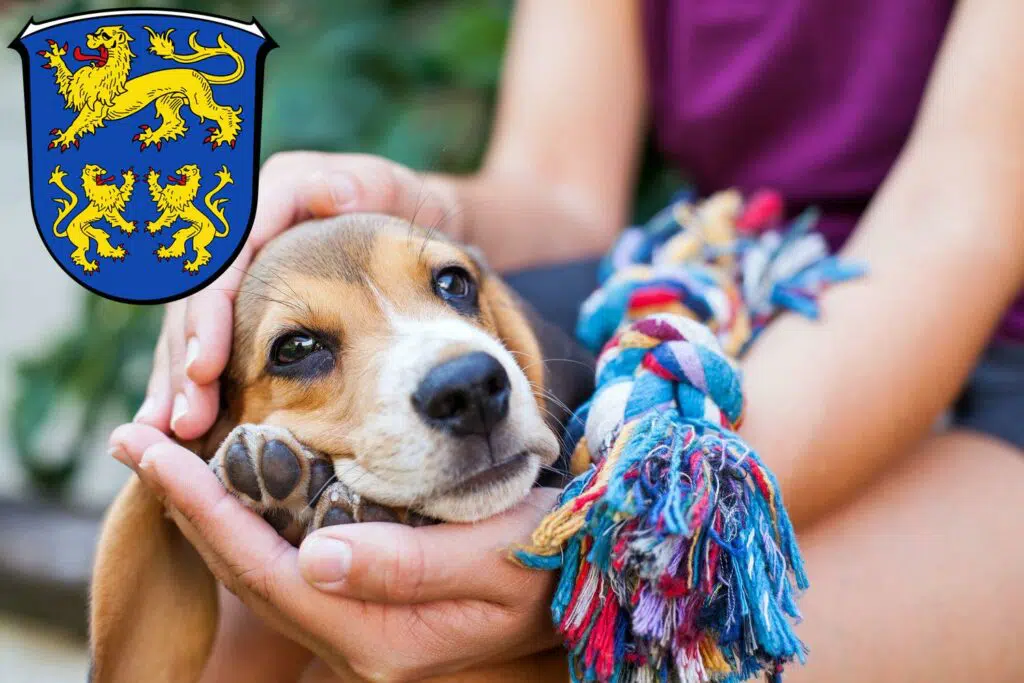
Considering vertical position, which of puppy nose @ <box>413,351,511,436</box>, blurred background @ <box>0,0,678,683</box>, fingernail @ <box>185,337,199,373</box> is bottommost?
blurred background @ <box>0,0,678,683</box>

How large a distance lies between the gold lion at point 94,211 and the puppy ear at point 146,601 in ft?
2.21

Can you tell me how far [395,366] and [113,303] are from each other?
104 inches

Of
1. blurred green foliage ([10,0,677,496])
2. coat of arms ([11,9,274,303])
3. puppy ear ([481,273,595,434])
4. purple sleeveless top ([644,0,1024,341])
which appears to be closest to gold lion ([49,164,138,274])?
coat of arms ([11,9,274,303])

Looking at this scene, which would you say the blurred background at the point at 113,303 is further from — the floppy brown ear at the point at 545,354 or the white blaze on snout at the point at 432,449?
the white blaze on snout at the point at 432,449

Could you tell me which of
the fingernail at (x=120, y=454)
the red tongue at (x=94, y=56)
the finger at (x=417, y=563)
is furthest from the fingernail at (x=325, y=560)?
the red tongue at (x=94, y=56)

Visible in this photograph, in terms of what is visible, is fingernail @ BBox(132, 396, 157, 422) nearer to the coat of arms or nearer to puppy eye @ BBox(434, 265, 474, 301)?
the coat of arms

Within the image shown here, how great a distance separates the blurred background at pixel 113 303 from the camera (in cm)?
385

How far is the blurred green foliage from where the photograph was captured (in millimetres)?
3900

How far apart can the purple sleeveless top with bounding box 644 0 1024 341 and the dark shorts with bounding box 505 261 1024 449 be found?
5.1 inches

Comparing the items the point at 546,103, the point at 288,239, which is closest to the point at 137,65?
the point at 288,239

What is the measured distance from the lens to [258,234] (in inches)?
90.7

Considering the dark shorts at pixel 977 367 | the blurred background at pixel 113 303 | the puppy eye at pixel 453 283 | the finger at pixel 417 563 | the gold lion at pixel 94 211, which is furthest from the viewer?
the blurred background at pixel 113 303

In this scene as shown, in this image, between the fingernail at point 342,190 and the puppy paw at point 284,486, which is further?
the fingernail at point 342,190

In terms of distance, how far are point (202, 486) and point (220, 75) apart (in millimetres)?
807
